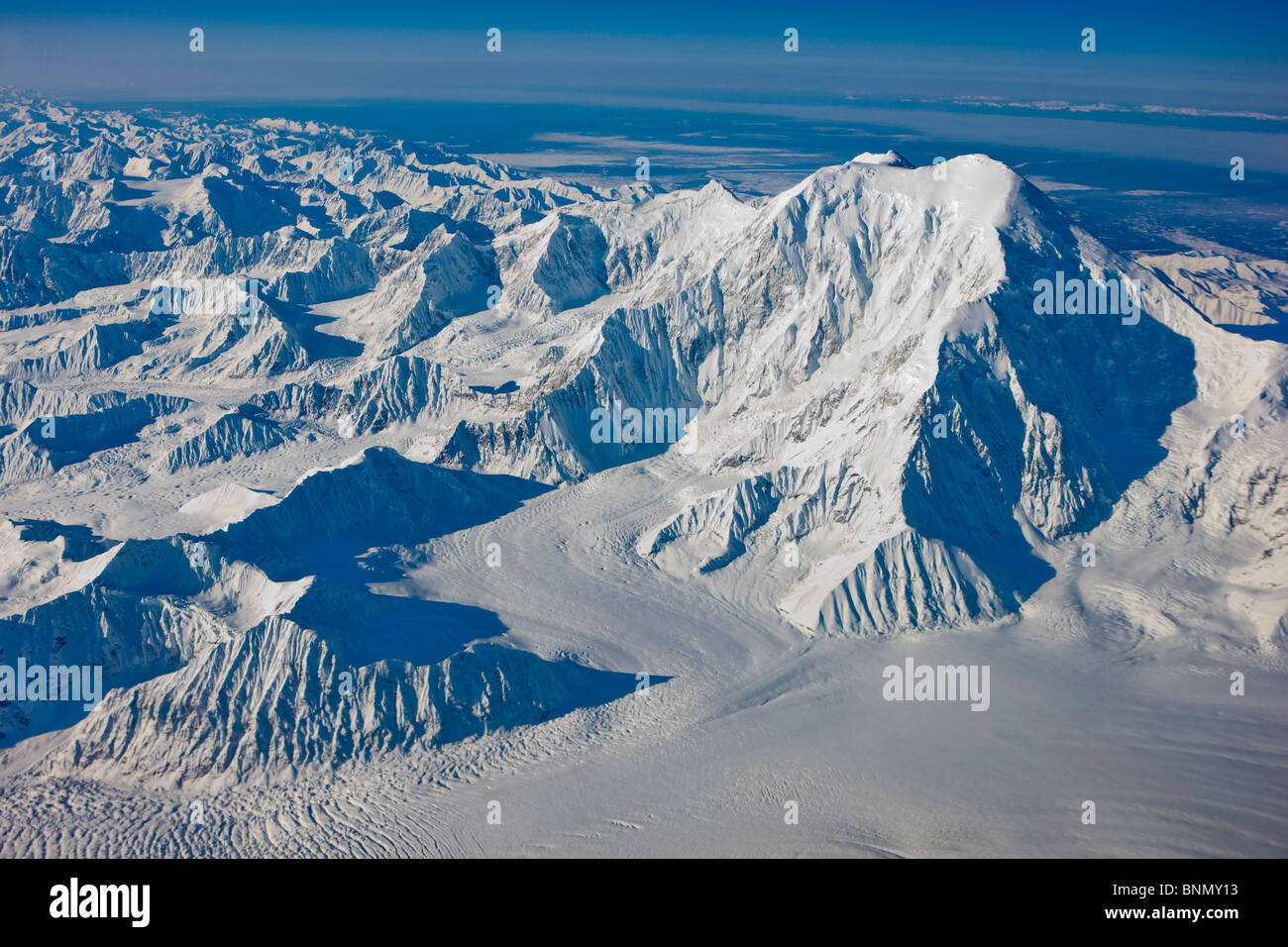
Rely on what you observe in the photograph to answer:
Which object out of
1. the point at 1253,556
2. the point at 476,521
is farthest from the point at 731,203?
the point at 1253,556

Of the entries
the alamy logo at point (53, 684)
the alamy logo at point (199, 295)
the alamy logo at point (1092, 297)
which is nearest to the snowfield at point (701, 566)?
the alamy logo at point (1092, 297)

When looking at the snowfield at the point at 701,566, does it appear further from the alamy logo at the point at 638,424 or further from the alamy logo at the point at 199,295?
the alamy logo at the point at 199,295

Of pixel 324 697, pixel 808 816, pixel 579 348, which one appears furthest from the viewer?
pixel 579 348

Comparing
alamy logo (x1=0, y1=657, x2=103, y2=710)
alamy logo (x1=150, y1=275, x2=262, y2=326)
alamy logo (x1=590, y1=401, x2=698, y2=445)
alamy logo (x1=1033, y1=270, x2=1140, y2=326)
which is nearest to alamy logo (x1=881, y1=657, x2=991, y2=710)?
alamy logo (x1=590, y1=401, x2=698, y2=445)

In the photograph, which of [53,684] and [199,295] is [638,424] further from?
[199,295]

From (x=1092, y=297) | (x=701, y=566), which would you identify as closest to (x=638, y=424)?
(x=701, y=566)

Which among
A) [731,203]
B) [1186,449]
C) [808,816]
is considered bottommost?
[808,816]

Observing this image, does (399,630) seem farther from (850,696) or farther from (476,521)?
(850,696)

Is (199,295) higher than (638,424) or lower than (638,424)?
higher
